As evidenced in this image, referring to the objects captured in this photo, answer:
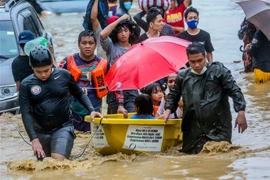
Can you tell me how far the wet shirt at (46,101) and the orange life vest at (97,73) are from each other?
1.51m

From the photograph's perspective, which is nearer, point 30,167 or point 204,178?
point 204,178

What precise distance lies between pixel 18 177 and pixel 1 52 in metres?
5.69

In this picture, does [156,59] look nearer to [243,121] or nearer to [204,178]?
[243,121]

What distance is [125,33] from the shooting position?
1173 centimetres

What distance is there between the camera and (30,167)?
9281mm

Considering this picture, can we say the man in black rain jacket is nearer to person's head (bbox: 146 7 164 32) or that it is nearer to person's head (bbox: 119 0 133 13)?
person's head (bbox: 146 7 164 32)

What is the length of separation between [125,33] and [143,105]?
6.70ft

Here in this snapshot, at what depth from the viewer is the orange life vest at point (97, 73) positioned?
434 inches

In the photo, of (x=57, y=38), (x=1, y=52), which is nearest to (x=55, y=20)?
(x=57, y=38)

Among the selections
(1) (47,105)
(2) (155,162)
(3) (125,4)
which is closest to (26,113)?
(1) (47,105)

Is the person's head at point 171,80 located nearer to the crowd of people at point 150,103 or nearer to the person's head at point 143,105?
the crowd of people at point 150,103

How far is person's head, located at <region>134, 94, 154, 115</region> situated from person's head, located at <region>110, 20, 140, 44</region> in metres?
1.97

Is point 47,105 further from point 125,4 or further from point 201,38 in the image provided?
point 125,4

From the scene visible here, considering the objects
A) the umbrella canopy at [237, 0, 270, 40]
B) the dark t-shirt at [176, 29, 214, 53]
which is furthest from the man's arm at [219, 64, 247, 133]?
the umbrella canopy at [237, 0, 270, 40]
